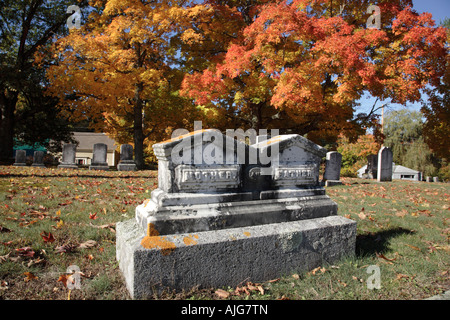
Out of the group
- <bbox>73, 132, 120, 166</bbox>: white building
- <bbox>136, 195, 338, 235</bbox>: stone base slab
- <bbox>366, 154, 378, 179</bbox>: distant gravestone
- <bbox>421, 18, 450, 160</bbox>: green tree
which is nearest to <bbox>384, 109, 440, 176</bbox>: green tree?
<bbox>421, 18, 450, 160</bbox>: green tree

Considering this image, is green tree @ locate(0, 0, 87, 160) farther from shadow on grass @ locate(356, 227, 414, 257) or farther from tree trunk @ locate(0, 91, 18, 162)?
shadow on grass @ locate(356, 227, 414, 257)

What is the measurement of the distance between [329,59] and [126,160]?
10737 millimetres

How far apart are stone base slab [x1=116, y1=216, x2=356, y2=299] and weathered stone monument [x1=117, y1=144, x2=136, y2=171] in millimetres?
11883

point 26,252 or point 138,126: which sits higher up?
point 138,126

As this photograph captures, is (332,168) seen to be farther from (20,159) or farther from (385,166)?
(20,159)

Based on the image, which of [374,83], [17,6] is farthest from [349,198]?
[17,6]

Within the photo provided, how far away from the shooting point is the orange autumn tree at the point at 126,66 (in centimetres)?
1242

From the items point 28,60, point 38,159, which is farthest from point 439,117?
point 28,60

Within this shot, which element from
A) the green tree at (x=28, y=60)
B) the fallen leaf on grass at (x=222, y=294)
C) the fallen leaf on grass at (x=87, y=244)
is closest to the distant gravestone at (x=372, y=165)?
the fallen leaf on grass at (x=222, y=294)

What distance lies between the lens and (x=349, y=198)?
6.49m

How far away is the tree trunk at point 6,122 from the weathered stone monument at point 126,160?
26.4ft

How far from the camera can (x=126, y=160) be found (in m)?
14.4
